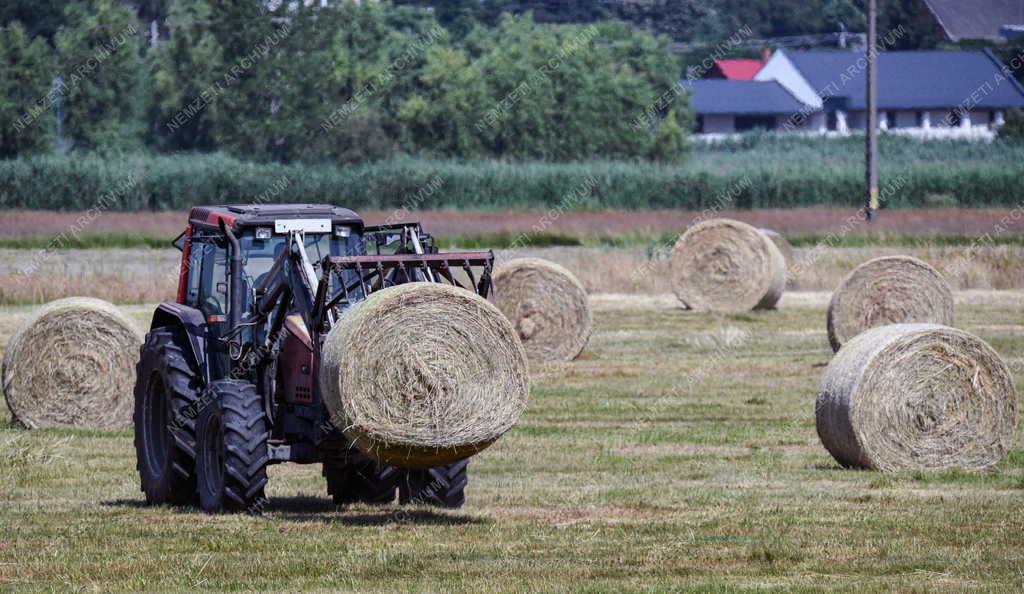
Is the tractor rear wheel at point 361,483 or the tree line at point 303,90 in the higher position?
the tractor rear wheel at point 361,483

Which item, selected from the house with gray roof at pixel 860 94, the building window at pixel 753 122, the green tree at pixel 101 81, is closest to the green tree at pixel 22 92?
the green tree at pixel 101 81

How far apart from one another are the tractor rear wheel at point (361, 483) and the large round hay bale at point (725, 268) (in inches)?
680

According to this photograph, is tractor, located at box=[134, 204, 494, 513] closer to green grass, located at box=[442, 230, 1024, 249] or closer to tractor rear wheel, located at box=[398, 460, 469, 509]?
tractor rear wheel, located at box=[398, 460, 469, 509]

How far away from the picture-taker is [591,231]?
144ft

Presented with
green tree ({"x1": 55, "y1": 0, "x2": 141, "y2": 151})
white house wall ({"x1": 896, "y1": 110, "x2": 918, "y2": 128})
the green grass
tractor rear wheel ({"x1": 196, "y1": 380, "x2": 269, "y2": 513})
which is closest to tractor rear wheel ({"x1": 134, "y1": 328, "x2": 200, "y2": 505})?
tractor rear wheel ({"x1": 196, "y1": 380, "x2": 269, "y2": 513})

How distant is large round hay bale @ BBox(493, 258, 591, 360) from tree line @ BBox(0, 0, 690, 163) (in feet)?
127

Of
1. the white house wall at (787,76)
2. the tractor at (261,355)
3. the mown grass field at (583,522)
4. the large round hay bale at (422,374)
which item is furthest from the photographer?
the white house wall at (787,76)

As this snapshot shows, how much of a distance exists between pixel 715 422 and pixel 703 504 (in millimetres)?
5273

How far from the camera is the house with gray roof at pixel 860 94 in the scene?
95.4 metres

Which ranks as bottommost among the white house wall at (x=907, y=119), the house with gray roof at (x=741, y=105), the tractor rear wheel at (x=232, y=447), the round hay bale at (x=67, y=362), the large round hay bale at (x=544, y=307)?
the white house wall at (x=907, y=119)

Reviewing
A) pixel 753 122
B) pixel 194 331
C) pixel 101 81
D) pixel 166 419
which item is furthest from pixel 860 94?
pixel 194 331

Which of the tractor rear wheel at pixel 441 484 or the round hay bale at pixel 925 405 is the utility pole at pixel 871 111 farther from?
the tractor rear wheel at pixel 441 484

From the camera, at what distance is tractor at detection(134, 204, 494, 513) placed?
39.9ft

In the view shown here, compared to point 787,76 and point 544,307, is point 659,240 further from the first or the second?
point 787,76
